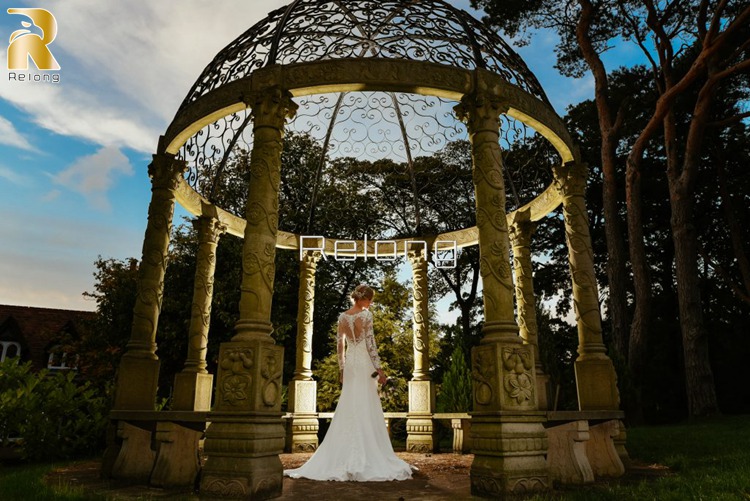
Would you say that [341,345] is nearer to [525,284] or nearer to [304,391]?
[304,391]

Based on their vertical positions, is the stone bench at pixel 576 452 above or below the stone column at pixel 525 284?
below

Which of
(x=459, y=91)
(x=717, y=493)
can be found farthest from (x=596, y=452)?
(x=459, y=91)

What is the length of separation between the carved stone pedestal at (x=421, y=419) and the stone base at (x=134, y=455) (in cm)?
695

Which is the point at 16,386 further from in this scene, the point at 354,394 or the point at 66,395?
the point at 354,394

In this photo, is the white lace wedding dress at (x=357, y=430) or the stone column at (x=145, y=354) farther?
the white lace wedding dress at (x=357, y=430)

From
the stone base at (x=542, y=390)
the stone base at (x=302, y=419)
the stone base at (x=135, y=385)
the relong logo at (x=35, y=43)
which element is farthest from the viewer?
the stone base at (x=302, y=419)

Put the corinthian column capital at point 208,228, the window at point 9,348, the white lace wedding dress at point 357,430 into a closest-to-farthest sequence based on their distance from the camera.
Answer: the white lace wedding dress at point 357,430 → the corinthian column capital at point 208,228 → the window at point 9,348

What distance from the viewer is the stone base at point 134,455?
23.8 ft

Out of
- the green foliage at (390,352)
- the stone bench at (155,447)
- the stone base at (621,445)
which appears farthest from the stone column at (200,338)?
the green foliage at (390,352)

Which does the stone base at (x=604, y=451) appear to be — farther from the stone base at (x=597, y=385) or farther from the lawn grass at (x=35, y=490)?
the lawn grass at (x=35, y=490)

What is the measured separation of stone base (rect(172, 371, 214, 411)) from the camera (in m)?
10.7

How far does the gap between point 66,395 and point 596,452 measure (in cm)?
1063

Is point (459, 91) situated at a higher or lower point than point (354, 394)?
higher

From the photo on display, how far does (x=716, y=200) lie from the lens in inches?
1085
